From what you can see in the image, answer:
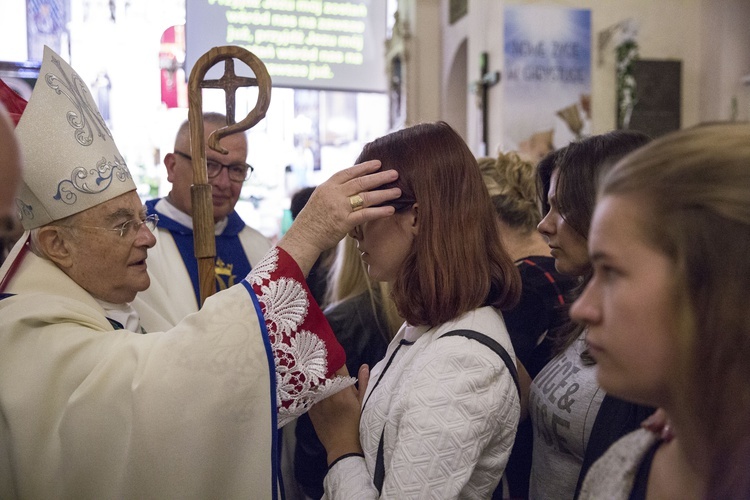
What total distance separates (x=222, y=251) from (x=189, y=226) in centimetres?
21

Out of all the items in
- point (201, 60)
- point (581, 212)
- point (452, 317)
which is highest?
point (201, 60)

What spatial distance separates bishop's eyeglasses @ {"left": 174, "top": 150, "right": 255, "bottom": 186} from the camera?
357 centimetres

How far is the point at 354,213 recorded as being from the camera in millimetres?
1738

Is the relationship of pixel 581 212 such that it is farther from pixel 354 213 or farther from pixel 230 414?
pixel 230 414

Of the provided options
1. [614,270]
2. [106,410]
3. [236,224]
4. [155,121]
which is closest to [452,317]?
[614,270]

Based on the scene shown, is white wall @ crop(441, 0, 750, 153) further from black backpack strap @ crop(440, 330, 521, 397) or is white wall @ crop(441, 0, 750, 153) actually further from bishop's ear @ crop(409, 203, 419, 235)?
black backpack strap @ crop(440, 330, 521, 397)

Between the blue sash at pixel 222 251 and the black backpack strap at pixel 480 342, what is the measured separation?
214 centimetres

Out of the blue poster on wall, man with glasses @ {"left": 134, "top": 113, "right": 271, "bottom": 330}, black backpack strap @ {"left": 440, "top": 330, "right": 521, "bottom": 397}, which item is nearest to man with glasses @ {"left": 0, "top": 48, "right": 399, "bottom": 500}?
black backpack strap @ {"left": 440, "top": 330, "right": 521, "bottom": 397}

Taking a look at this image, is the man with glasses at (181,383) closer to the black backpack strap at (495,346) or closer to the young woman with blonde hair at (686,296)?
the black backpack strap at (495,346)

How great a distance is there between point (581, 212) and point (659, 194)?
0.90 metres

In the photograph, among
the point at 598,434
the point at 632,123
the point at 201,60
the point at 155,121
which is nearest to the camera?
the point at 598,434

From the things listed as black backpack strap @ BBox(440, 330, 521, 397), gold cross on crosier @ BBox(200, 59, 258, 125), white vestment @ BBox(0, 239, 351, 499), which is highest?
gold cross on crosier @ BBox(200, 59, 258, 125)

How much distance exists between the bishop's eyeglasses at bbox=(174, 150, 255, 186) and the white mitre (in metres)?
1.43

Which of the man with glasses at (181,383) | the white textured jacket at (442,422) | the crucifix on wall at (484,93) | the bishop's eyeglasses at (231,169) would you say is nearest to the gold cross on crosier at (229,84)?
the man with glasses at (181,383)
